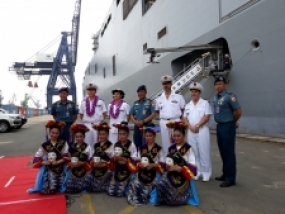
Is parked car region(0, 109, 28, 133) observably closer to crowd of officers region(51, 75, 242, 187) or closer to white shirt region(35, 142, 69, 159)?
crowd of officers region(51, 75, 242, 187)

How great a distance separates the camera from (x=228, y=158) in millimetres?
3701

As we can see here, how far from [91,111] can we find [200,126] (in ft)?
6.13

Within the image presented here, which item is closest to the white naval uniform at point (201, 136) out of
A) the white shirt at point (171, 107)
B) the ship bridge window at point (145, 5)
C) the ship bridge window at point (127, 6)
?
the white shirt at point (171, 107)

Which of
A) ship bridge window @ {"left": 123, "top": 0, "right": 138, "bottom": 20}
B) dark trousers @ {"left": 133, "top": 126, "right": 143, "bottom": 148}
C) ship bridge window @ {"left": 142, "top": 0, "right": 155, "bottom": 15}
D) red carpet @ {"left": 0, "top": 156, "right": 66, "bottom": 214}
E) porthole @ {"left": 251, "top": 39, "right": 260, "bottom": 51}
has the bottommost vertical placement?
red carpet @ {"left": 0, "top": 156, "right": 66, "bottom": 214}

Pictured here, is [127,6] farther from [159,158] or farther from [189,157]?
[189,157]

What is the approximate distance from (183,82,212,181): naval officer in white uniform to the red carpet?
6.78 feet

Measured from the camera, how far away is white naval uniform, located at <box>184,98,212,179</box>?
3.99 metres

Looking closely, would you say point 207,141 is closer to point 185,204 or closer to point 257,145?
point 185,204

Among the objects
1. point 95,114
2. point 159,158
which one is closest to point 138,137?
point 95,114

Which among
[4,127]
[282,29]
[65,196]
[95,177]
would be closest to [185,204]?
[95,177]

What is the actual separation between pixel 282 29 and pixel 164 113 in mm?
4875

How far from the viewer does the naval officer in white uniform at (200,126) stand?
3977 millimetres

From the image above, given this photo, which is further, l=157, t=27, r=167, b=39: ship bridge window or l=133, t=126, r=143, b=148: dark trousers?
l=157, t=27, r=167, b=39: ship bridge window

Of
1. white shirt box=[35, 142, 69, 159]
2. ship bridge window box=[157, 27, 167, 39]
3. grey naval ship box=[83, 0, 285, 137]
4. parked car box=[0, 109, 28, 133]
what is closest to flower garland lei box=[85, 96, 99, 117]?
white shirt box=[35, 142, 69, 159]
